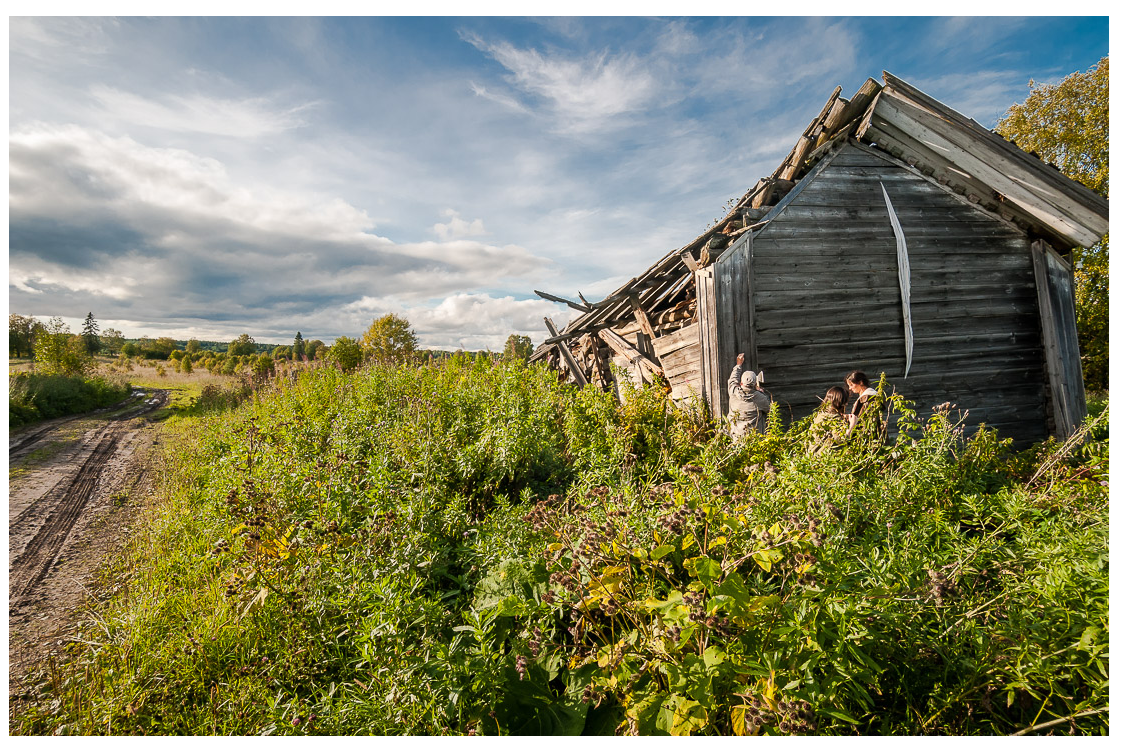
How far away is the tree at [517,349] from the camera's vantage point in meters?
10.5

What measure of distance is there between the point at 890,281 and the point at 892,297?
0.78 feet

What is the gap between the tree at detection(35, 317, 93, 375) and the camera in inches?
595

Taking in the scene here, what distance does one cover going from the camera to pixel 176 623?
323 centimetres

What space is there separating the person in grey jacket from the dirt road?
6517mm

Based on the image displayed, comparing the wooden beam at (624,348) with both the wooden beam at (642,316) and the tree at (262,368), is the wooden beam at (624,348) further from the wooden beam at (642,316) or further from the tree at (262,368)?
the tree at (262,368)

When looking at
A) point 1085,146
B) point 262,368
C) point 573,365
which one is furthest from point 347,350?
point 1085,146

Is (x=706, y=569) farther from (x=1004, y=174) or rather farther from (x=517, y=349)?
(x=517, y=349)

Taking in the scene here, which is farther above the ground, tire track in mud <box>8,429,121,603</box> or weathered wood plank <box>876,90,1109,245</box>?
weathered wood plank <box>876,90,1109,245</box>

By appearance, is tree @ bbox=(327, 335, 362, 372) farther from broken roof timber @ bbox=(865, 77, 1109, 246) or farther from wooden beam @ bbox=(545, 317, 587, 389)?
broken roof timber @ bbox=(865, 77, 1109, 246)

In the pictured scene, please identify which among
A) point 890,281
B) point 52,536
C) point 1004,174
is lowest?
point 52,536

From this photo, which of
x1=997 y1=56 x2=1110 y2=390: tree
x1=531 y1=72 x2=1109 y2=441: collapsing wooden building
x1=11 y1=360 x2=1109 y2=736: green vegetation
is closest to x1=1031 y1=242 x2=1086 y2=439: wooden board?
x1=531 y1=72 x2=1109 y2=441: collapsing wooden building

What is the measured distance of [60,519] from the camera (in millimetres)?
5668

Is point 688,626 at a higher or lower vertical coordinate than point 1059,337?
lower

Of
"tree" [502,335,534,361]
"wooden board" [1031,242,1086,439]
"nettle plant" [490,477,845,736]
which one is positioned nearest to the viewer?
"nettle plant" [490,477,845,736]
